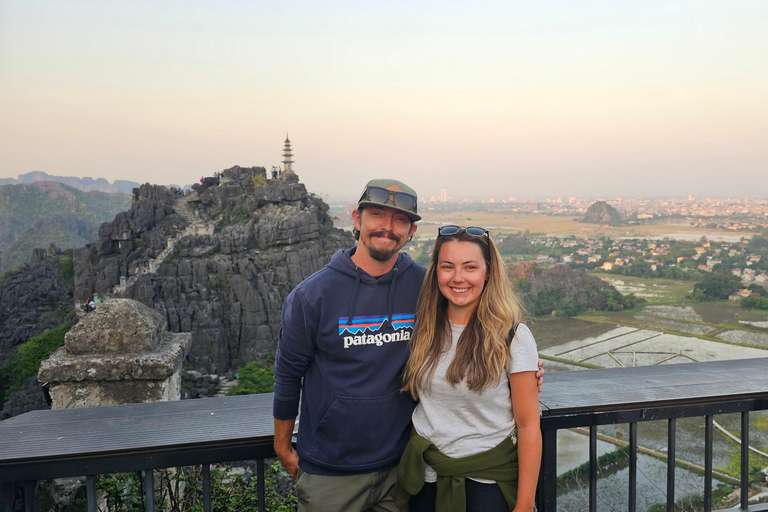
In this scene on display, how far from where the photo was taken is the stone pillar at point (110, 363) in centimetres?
315

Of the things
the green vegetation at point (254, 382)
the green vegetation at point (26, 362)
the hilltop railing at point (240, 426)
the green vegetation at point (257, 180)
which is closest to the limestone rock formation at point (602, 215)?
the green vegetation at point (257, 180)

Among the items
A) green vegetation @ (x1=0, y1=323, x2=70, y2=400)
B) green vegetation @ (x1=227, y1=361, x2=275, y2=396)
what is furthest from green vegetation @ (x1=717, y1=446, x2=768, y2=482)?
green vegetation @ (x1=0, y1=323, x2=70, y2=400)

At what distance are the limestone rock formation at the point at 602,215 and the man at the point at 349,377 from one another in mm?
86758

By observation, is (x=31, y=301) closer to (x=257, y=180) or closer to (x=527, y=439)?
(x=257, y=180)

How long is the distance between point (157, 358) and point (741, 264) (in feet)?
199

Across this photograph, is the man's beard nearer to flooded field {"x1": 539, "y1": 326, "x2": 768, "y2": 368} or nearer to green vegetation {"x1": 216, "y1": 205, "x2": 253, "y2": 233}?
flooded field {"x1": 539, "y1": 326, "x2": 768, "y2": 368}

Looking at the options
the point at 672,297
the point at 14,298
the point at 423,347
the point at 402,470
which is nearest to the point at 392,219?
the point at 423,347

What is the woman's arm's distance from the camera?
2.04 metres

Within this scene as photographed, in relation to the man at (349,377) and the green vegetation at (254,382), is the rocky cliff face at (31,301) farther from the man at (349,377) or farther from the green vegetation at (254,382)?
A: the man at (349,377)

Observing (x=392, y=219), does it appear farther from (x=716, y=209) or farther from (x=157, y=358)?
(x=716, y=209)

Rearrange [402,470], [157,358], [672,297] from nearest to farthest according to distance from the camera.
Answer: [402,470] < [157,358] < [672,297]

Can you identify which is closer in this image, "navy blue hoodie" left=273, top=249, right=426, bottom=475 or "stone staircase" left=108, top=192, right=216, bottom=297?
"navy blue hoodie" left=273, top=249, right=426, bottom=475

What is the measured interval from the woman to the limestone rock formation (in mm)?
86759

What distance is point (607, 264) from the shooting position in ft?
190
